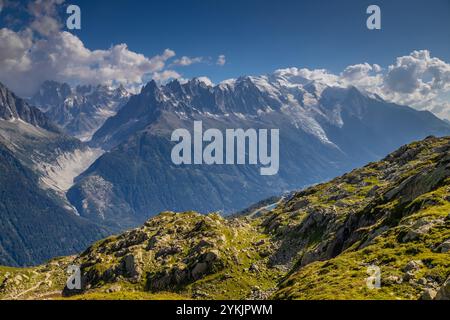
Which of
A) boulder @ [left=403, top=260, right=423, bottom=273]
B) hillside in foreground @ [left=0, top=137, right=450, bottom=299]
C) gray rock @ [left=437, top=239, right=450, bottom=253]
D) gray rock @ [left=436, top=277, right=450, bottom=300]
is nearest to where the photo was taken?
gray rock @ [left=436, top=277, right=450, bottom=300]

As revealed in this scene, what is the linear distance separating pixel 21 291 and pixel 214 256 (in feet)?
278

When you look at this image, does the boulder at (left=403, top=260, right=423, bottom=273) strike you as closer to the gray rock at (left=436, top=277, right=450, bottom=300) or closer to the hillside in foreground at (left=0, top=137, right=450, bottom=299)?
the hillside in foreground at (left=0, top=137, right=450, bottom=299)

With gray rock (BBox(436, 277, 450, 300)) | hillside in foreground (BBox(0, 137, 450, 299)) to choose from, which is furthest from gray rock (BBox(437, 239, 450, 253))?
gray rock (BBox(436, 277, 450, 300))

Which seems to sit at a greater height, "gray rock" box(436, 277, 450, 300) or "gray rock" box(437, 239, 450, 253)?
"gray rock" box(437, 239, 450, 253)

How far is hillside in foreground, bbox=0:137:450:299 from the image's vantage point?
5312 centimetres

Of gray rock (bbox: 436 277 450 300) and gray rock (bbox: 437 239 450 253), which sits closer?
gray rock (bbox: 436 277 450 300)

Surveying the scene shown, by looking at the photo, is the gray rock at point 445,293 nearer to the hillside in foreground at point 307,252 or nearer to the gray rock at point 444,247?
the hillside in foreground at point 307,252

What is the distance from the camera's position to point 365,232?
83188 millimetres

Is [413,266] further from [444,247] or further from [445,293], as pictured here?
[445,293]

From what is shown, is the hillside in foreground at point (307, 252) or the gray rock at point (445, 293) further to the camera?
the hillside in foreground at point (307, 252)

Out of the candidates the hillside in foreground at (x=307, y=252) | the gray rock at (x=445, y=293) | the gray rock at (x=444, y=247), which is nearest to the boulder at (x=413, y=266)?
the hillside in foreground at (x=307, y=252)

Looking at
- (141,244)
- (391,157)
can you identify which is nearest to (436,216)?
(141,244)

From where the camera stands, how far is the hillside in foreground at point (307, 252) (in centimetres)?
5312
